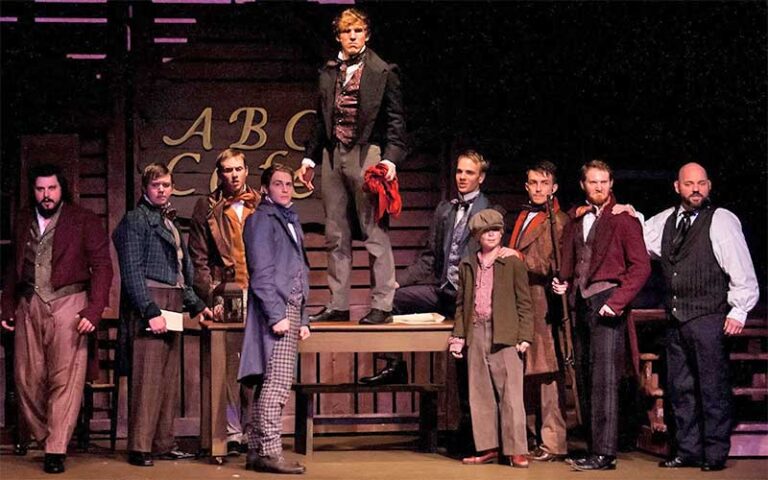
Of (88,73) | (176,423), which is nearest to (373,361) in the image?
(176,423)

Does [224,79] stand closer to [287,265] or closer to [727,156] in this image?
[287,265]

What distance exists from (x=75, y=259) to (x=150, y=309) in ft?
1.89

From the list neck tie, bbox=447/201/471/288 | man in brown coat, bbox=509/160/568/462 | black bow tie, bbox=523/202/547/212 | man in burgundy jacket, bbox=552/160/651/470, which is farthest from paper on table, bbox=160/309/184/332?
man in burgundy jacket, bbox=552/160/651/470

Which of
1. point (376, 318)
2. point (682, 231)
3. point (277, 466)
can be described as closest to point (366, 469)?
point (277, 466)

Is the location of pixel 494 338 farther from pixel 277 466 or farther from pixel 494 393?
pixel 277 466

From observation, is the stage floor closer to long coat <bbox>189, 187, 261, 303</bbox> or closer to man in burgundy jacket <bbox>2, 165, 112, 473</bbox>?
man in burgundy jacket <bbox>2, 165, 112, 473</bbox>

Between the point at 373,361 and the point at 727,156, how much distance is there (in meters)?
3.24

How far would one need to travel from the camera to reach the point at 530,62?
10641 millimetres

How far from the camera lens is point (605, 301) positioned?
8266mm

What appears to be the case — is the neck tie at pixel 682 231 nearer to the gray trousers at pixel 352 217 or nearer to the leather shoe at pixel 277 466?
the gray trousers at pixel 352 217

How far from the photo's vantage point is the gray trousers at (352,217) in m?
8.61

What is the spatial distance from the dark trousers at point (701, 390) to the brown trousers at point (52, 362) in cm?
371

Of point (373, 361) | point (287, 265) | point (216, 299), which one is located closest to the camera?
point (287, 265)

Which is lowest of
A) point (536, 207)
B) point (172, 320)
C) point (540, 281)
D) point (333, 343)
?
point (333, 343)
